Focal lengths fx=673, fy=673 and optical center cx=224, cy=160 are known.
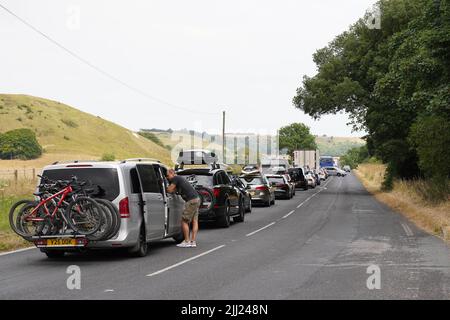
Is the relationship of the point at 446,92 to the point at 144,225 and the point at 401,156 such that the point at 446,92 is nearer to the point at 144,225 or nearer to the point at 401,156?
the point at 144,225

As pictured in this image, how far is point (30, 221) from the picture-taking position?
12094 millimetres

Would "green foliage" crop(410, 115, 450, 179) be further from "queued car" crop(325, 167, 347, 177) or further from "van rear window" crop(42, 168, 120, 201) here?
"queued car" crop(325, 167, 347, 177)

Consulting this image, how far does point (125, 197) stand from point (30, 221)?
1744 mm

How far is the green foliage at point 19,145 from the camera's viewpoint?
11319 cm

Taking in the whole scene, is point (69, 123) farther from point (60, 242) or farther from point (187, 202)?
point (60, 242)

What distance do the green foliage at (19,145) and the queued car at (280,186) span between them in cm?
8132

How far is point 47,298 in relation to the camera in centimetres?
863

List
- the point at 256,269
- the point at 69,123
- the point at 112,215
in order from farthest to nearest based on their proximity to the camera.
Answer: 1. the point at 69,123
2. the point at 112,215
3. the point at 256,269

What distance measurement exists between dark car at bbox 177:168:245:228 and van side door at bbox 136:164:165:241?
5082mm

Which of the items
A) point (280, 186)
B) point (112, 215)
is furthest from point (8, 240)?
point (280, 186)
